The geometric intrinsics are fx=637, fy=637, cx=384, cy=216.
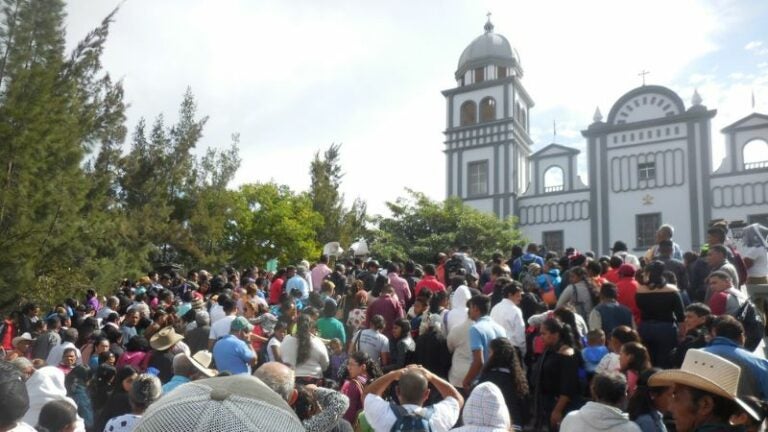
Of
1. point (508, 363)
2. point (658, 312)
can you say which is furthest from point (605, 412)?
point (658, 312)

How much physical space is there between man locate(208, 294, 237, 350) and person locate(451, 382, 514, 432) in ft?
13.7

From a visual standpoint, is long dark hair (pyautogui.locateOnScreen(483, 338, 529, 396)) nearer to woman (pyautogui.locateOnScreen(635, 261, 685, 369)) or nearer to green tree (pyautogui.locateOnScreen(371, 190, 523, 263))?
woman (pyautogui.locateOnScreen(635, 261, 685, 369))

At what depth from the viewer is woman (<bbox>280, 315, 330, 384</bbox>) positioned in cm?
673

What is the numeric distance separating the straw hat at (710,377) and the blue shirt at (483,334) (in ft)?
11.2

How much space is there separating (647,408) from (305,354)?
3531 mm

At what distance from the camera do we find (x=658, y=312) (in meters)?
6.90

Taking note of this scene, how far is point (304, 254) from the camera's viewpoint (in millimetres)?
34219

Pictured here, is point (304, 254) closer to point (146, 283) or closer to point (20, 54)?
point (146, 283)

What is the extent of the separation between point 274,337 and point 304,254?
2647 centimetres

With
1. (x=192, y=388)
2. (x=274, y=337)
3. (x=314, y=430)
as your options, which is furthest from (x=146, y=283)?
(x=192, y=388)

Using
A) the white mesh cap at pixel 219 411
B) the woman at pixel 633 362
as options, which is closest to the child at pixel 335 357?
the woman at pixel 633 362

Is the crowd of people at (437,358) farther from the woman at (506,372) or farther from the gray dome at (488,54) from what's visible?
the gray dome at (488,54)

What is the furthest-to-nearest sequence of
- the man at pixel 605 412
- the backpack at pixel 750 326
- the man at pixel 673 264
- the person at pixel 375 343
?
the man at pixel 673 264
the person at pixel 375 343
the backpack at pixel 750 326
the man at pixel 605 412

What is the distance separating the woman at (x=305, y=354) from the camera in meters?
6.73
